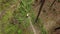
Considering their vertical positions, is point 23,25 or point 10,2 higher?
point 10,2

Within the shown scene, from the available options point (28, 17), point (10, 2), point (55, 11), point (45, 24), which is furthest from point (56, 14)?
point (10, 2)

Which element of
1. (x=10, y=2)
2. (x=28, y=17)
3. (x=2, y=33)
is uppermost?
(x=10, y=2)

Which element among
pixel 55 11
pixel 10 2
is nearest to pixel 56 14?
pixel 55 11

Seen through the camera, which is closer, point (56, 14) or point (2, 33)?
point (2, 33)

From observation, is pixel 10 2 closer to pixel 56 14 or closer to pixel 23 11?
pixel 23 11

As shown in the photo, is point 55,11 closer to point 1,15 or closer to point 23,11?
point 23,11

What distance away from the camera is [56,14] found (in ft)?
7.32

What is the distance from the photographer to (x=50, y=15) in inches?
87.1

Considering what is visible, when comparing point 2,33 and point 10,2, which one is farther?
point 10,2

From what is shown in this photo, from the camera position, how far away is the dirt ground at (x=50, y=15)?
2.14m

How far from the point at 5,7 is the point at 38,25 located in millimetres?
546

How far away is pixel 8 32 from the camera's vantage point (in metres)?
2.06

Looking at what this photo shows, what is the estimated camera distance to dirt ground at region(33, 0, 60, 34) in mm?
2141

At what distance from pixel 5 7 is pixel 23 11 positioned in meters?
0.27
